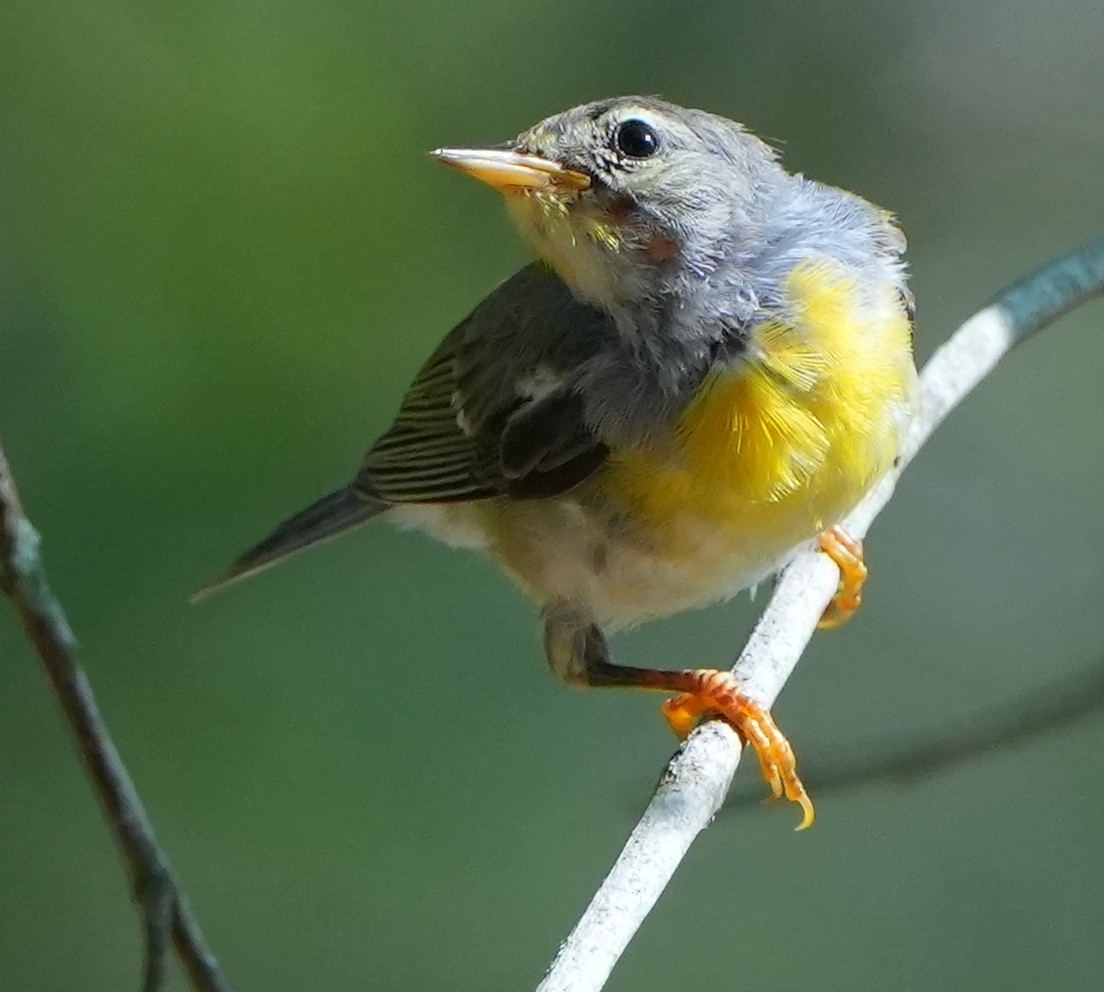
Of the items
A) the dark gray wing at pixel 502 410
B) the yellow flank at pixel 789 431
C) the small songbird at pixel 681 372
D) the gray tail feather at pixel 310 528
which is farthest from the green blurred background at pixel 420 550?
the yellow flank at pixel 789 431

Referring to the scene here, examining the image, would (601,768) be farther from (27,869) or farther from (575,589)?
(575,589)

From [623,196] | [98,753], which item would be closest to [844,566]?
[623,196]

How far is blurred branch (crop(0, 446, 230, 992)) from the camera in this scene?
153 centimetres

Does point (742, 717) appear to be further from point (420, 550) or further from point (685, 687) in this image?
point (420, 550)

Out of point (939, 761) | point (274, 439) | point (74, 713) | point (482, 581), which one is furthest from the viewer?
point (482, 581)

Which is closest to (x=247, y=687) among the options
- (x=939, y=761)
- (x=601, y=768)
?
(x=601, y=768)

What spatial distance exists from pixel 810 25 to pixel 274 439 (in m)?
1.86

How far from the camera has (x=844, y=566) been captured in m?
2.73

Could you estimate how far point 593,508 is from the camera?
231 centimetres

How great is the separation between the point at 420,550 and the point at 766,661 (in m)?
2.26

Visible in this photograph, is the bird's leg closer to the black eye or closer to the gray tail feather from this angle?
the gray tail feather

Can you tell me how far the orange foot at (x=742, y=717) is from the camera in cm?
229

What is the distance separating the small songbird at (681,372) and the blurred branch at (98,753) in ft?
2.47

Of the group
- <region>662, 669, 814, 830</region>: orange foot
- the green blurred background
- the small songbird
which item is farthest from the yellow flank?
the green blurred background
